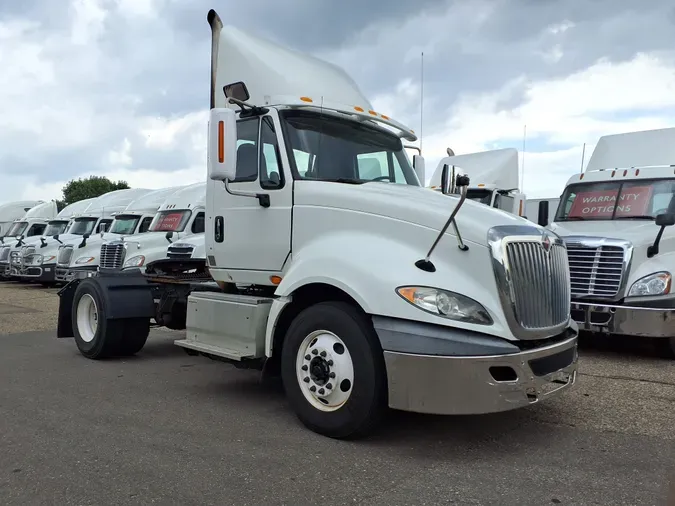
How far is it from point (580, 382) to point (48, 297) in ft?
48.9

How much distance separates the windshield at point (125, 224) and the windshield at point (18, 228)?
27.8 ft

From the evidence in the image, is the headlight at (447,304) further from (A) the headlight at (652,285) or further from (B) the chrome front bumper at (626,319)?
(A) the headlight at (652,285)

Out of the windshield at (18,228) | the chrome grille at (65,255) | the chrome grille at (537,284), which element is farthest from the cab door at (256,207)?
the windshield at (18,228)

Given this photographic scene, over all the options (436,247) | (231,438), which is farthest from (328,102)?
(231,438)

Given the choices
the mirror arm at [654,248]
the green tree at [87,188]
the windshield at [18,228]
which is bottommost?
the mirror arm at [654,248]

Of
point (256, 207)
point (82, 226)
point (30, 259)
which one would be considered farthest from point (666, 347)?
point (82, 226)

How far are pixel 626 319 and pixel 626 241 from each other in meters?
1.05

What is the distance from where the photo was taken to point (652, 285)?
761 centimetres

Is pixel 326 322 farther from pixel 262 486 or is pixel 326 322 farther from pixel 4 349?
pixel 4 349

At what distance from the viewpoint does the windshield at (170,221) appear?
14.0 metres

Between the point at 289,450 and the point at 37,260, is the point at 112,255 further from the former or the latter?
the point at 289,450

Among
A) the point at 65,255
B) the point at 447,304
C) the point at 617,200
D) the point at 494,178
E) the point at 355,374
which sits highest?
the point at 494,178

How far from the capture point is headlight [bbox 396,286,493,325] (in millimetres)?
4145

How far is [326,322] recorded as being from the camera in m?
4.62
